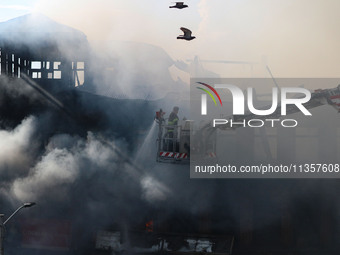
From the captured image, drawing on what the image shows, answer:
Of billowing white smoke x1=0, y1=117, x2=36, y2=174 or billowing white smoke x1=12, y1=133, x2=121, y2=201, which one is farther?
billowing white smoke x1=0, y1=117, x2=36, y2=174

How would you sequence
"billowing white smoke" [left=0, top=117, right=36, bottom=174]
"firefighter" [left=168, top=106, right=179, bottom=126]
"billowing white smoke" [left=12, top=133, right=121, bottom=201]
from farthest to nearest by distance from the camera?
"billowing white smoke" [left=0, top=117, right=36, bottom=174]
"billowing white smoke" [left=12, top=133, right=121, bottom=201]
"firefighter" [left=168, top=106, right=179, bottom=126]

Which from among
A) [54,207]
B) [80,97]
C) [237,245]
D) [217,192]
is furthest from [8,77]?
[237,245]

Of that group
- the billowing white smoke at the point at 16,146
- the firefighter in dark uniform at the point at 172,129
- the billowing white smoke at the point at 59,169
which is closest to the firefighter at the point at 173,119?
the firefighter in dark uniform at the point at 172,129

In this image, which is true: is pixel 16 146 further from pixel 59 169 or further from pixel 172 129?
pixel 172 129

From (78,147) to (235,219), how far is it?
25.0 feet

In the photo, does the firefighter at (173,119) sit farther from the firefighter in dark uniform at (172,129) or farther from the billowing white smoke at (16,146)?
the billowing white smoke at (16,146)

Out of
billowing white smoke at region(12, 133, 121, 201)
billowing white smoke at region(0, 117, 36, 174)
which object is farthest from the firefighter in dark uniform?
billowing white smoke at region(0, 117, 36, 174)

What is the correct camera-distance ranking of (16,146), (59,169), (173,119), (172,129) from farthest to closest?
(16,146) < (59,169) < (172,129) < (173,119)

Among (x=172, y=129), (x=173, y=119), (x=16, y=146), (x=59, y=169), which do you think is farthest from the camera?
(x=16, y=146)

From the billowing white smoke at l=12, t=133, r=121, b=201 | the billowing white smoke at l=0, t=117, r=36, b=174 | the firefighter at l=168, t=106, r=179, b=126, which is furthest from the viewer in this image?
the billowing white smoke at l=0, t=117, r=36, b=174

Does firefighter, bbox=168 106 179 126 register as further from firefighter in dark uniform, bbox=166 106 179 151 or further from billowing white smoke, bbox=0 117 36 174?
billowing white smoke, bbox=0 117 36 174

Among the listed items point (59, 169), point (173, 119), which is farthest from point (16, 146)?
point (173, 119)

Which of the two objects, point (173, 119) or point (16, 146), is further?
point (16, 146)

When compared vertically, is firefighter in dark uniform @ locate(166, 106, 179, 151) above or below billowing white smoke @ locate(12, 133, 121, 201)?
above
